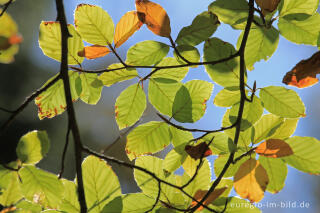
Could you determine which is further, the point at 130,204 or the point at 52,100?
the point at 52,100

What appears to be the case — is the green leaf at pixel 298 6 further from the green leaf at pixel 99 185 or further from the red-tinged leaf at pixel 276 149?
the green leaf at pixel 99 185

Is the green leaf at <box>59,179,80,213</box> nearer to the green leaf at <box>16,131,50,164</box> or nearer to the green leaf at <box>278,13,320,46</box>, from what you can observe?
the green leaf at <box>16,131,50,164</box>

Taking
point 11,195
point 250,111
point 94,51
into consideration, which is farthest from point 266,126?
point 11,195

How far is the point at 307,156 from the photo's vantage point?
58cm

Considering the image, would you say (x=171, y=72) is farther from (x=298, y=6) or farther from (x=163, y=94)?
(x=298, y=6)

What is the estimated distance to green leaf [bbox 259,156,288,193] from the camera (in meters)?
0.59

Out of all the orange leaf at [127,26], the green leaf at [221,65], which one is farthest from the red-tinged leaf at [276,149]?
the orange leaf at [127,26]

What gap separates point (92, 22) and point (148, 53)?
0.41ft

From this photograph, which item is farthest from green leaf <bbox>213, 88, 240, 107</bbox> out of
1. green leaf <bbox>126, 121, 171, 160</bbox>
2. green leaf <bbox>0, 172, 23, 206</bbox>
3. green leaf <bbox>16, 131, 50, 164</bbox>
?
green leaf <bbox>0, 172, 23, 206</bbox>

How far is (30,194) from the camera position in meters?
0.58

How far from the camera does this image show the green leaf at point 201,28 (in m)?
0.58

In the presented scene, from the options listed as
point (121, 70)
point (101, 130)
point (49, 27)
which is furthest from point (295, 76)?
point (101, 130)

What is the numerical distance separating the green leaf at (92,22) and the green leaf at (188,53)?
0.47ft

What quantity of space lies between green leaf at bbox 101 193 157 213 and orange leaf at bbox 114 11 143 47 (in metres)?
0.29
